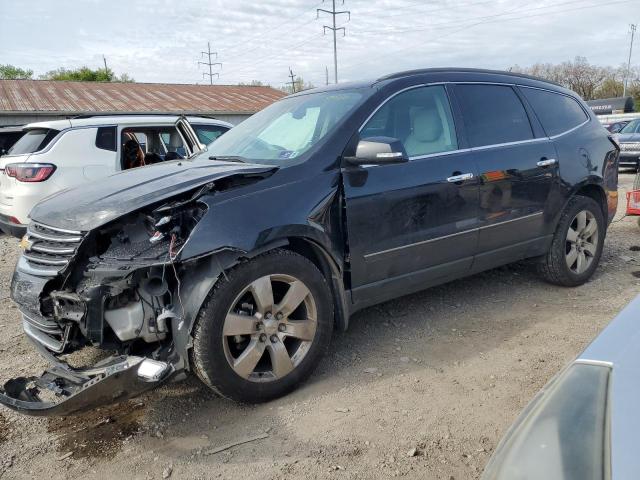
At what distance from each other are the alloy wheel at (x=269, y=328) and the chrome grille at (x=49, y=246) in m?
0.93

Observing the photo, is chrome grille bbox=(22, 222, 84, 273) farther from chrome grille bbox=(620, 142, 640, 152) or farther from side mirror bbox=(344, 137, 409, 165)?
chrome grille bbox=(620, 142, 640, 152)

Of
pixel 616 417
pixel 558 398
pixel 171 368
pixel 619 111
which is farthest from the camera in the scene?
pixel 619 111

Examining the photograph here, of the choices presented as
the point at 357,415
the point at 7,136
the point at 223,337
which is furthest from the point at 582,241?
the point at 7,136

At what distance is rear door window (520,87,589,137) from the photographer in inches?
176

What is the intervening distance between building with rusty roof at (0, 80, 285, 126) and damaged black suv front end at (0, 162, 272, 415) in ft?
51.1

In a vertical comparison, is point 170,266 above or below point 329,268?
above

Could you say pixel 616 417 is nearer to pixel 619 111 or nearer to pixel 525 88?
pixel 525 88

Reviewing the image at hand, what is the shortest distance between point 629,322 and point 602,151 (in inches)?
147

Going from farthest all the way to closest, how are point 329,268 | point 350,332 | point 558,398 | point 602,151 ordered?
point 602,151
point 350,332
point 329,268
point 558,398

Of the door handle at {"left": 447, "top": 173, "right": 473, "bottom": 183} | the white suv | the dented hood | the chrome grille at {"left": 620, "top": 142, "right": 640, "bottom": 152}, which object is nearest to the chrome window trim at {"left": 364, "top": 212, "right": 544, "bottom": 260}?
the door handle at {"left": 447, "top": 173, "right": 473, "bottom": 183}

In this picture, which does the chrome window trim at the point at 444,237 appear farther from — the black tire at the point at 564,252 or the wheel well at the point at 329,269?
the black tire at the point at 564,252

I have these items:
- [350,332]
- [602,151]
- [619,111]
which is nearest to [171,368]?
[350,332]

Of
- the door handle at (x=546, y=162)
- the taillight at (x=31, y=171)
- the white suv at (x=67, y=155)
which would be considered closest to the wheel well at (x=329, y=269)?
the door handle at (x=546, y=162)

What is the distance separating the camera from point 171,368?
103 inches
